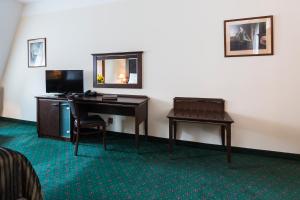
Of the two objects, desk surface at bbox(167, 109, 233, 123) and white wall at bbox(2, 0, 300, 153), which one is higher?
white wall at bbox(2, 0, 300, 153)

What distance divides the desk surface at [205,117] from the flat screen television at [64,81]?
6.80 feet

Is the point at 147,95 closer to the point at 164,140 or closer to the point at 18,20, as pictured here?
the point at 164,140

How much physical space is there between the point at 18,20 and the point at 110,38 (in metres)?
2.62

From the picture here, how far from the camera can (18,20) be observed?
4.30 m

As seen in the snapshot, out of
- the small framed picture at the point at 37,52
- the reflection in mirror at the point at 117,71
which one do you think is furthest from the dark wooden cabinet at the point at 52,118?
the small framed picture at the point at 37,52

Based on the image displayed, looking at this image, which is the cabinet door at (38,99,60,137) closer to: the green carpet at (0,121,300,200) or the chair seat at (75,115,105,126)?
the green carpet at (0,121,300,200)

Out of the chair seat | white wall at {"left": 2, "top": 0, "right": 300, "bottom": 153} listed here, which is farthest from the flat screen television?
the chair seat

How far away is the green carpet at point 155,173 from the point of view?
1.86 m

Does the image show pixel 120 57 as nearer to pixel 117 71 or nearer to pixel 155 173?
pixel 117 71

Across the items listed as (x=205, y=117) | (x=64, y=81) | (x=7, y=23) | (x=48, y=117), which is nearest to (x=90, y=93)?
(x=64, y=81)

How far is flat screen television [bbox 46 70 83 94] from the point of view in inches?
141

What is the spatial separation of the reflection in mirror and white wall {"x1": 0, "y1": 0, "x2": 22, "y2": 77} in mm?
2440

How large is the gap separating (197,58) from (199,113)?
2.94ft

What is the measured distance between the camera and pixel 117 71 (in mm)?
3449
